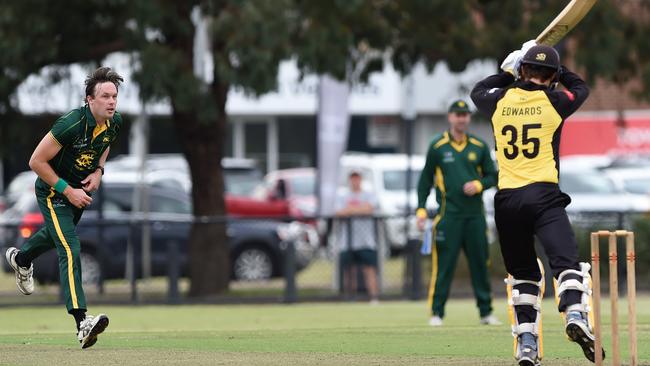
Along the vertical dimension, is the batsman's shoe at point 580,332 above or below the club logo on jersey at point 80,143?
below

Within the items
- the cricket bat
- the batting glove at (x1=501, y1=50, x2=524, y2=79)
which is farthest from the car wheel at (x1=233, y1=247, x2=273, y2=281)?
the batting glove at (x1=501, y1=50, x2=524, y2=79)

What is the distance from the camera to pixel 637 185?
3003 cm

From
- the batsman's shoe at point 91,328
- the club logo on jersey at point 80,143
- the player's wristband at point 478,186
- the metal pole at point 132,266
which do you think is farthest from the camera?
the metal pole at point 132,266

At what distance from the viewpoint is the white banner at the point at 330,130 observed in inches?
907

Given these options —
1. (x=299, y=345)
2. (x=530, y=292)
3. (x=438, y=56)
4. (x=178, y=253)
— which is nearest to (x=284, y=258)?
(x=178, y=253)

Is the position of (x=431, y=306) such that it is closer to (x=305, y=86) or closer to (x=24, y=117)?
(x=24, y=117)

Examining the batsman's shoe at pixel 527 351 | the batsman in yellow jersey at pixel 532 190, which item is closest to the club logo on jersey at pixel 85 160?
the batsman in yellow jersey at pixel 532 190

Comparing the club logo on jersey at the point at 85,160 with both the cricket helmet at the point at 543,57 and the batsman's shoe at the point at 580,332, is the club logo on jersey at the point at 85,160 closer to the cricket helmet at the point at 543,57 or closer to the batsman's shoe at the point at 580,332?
the cricket helmet at the point at 543,57

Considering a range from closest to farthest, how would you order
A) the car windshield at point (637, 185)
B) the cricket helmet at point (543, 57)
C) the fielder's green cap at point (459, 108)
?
the cricket helmet at point (543, 57) < the fielder's green cap at point (459, 108) < the car windshield at point (637, 185)

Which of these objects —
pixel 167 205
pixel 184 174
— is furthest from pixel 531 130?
pixel 184 174

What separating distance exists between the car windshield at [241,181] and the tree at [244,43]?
9.59m

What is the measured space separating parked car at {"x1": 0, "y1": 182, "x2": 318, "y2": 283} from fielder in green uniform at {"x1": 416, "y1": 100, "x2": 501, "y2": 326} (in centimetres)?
641

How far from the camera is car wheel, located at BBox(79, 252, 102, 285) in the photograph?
21.4 metres

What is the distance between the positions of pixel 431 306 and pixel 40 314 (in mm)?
6184
